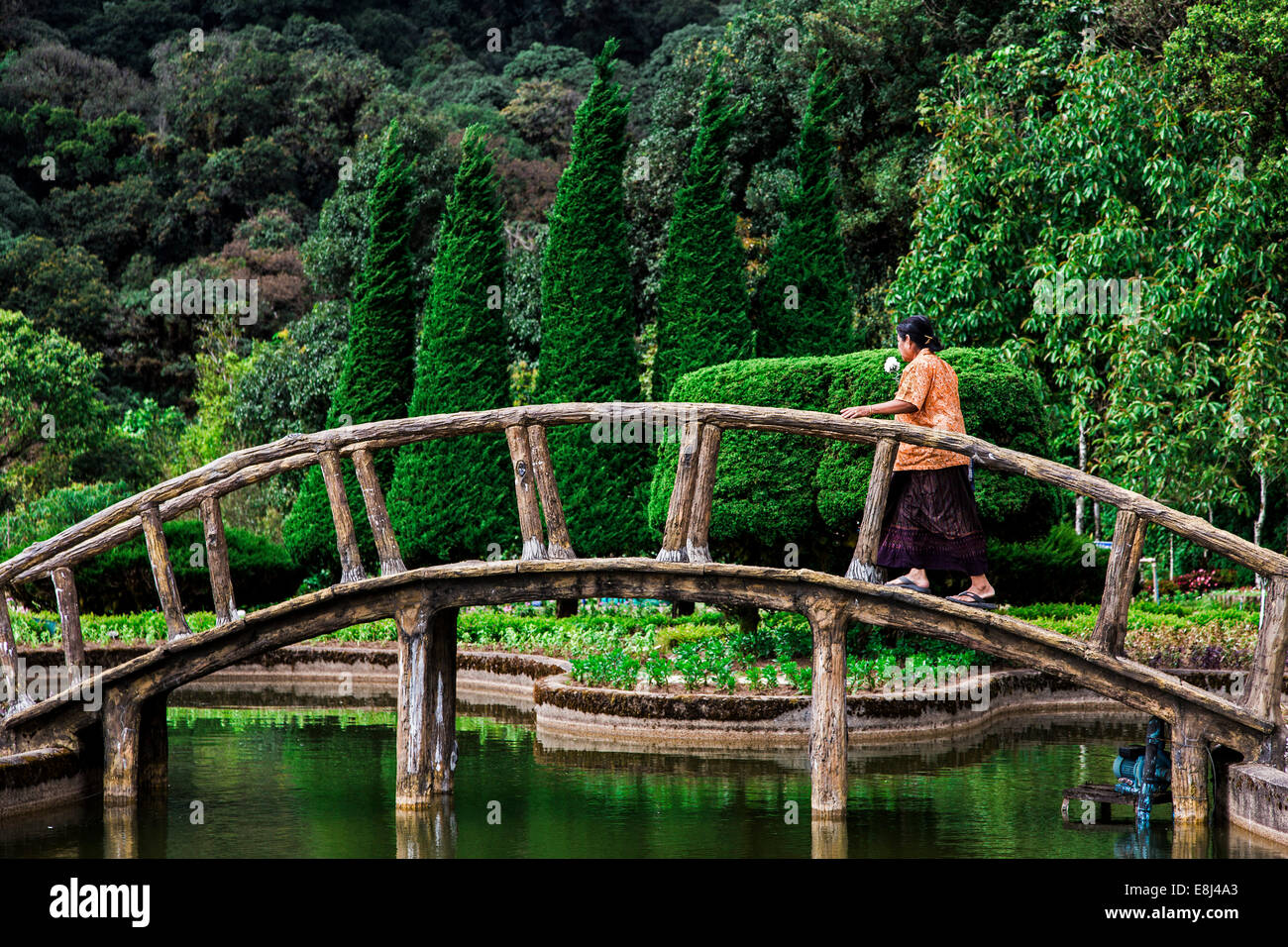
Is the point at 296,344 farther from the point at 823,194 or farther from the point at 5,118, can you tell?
the point at 5,118

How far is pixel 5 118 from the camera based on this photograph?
129ft

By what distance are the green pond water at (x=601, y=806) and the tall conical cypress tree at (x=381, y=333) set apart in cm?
887

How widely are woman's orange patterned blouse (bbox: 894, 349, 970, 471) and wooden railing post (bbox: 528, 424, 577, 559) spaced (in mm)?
2288

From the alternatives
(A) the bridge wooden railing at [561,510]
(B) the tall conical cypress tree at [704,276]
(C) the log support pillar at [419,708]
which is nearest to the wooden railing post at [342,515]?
(A) the bridge wooden railing at [561,510]

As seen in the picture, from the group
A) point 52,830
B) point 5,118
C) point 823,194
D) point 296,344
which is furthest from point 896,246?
point 5,118

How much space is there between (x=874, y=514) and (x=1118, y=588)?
159cm

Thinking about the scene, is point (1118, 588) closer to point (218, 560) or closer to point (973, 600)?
point (973, 600)

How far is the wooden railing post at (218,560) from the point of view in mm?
9969

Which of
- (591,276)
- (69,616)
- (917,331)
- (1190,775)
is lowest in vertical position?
(1190,775)

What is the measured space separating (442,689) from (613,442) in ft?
32.4

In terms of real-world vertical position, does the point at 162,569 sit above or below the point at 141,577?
above

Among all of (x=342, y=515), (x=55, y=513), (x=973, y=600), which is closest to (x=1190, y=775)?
(x=973, y=600)

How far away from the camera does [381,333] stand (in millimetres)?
22375

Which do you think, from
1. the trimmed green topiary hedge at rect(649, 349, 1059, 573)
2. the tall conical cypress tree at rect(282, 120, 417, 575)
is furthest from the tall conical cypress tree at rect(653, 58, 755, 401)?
the trimmed green topiary hedge at rect(649, 349, 1059, 573)
